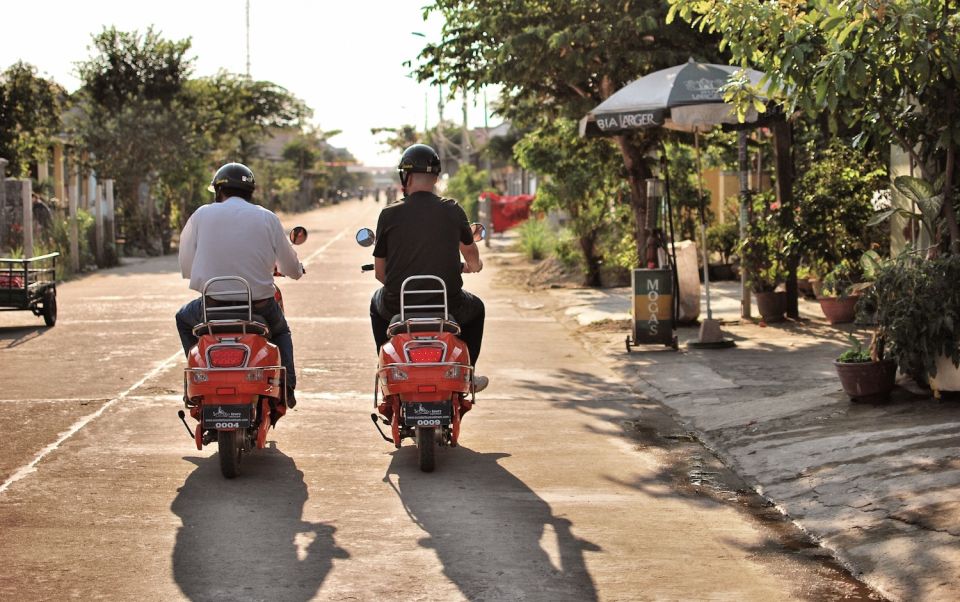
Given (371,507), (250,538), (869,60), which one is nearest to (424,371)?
(371,507)

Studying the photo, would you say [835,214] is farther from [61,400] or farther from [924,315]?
[61,400]

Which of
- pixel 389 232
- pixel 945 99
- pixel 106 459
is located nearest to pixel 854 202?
pixel 945 99

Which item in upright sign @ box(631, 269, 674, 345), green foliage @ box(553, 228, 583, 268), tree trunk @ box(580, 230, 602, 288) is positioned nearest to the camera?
upright sign @ box(631, 269, 674, 345)

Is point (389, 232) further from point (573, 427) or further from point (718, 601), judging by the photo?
point (718, 601)

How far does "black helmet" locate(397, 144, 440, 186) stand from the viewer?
7844 mm

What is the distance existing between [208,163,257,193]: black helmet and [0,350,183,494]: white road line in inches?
76.9

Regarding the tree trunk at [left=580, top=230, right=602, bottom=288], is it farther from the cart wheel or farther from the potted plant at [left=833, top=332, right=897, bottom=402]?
the potted plant at [left=833, top=332, right=897, bottom=402]

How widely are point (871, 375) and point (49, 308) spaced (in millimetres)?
10443

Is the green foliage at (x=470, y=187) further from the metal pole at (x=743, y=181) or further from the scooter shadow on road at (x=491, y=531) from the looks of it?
the scooter shadow on road at (x=491, y=531)

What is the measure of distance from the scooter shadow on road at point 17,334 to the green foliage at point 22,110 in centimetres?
1528

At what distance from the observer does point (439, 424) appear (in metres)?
7.39

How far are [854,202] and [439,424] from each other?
8.69 metres

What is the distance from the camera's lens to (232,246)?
25.3 ft

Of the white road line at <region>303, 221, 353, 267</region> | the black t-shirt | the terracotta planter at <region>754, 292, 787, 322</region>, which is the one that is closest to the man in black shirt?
the black t-shirt
